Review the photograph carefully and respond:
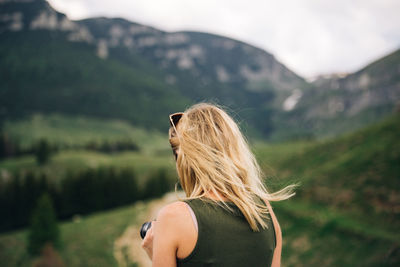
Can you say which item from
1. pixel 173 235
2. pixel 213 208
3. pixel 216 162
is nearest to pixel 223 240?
pixel 213 208

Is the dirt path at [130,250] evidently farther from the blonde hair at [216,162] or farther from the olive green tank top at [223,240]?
the olive green tank top at [223,240]

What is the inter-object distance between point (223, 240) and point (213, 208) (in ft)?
0.98

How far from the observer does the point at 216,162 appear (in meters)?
3.11

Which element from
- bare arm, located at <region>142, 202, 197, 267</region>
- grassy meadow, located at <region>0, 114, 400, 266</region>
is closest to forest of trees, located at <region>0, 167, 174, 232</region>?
grassy meadow, located at <region>0, 114, 400, 266</region>

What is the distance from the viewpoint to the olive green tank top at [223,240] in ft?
8.71

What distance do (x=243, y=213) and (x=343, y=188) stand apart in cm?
2771

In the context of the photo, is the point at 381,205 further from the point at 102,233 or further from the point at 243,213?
the point at 102,233

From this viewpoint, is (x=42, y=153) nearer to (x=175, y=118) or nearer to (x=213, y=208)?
(x=175, y=118)

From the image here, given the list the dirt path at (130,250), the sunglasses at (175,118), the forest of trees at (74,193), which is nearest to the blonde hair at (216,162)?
the sunglasses at (175,118)

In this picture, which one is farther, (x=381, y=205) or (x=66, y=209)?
(x=66, y=209)

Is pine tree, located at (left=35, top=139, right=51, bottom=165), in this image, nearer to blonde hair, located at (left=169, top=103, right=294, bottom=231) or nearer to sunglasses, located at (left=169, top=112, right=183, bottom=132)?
sunglasses, located at (left=169, top=112, right=183, bottom=132)

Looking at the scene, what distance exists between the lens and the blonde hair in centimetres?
297

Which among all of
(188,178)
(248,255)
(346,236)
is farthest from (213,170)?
(346,236)

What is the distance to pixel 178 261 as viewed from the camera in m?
2.70
